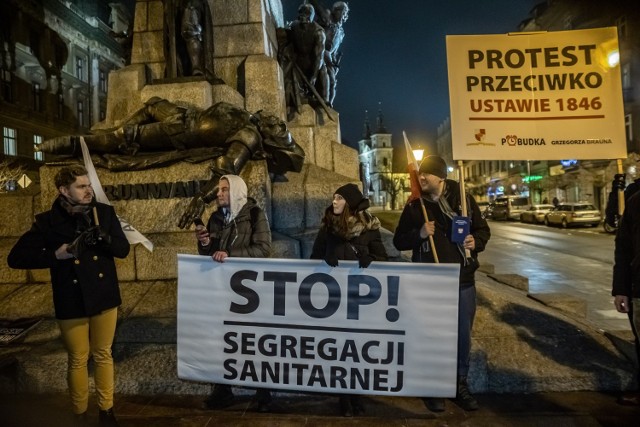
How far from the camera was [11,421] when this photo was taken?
3.61m

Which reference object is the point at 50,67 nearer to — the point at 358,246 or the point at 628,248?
the point at 358,246

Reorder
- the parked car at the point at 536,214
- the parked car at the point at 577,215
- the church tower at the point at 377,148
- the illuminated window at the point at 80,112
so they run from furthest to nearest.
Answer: the church tower at the point at 377,148 < the illuminated window at the point at 80,112 < the parked car at the point at 536,214 < the parked car at the point at 577,215

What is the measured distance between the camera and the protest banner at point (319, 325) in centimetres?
362

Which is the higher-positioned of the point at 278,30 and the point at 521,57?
the point at 278,30

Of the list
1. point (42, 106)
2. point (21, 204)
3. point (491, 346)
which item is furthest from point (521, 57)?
point (42, 106)

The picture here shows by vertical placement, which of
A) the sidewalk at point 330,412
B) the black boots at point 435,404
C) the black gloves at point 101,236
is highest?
the black gloves at point 101,236

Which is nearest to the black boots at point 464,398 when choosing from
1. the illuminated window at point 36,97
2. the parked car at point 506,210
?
the parked car at point 506,210

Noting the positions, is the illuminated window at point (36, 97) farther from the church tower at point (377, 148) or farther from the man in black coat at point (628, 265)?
the church tower at point (377, 148)

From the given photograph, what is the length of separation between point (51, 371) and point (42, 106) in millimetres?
45703

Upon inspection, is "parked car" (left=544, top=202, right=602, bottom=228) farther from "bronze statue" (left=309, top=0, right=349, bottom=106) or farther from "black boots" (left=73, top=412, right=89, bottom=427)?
"black boots" (left=73, top=412, right=89, bottom=427)

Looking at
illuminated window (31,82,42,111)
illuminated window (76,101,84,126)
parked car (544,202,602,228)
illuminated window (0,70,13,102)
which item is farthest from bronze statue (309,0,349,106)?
illuminated window (76,101,84,126)

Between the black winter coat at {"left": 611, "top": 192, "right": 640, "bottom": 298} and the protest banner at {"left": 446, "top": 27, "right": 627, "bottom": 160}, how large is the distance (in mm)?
792

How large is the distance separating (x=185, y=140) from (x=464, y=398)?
4589mm

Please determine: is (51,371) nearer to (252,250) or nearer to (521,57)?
(252,250)
